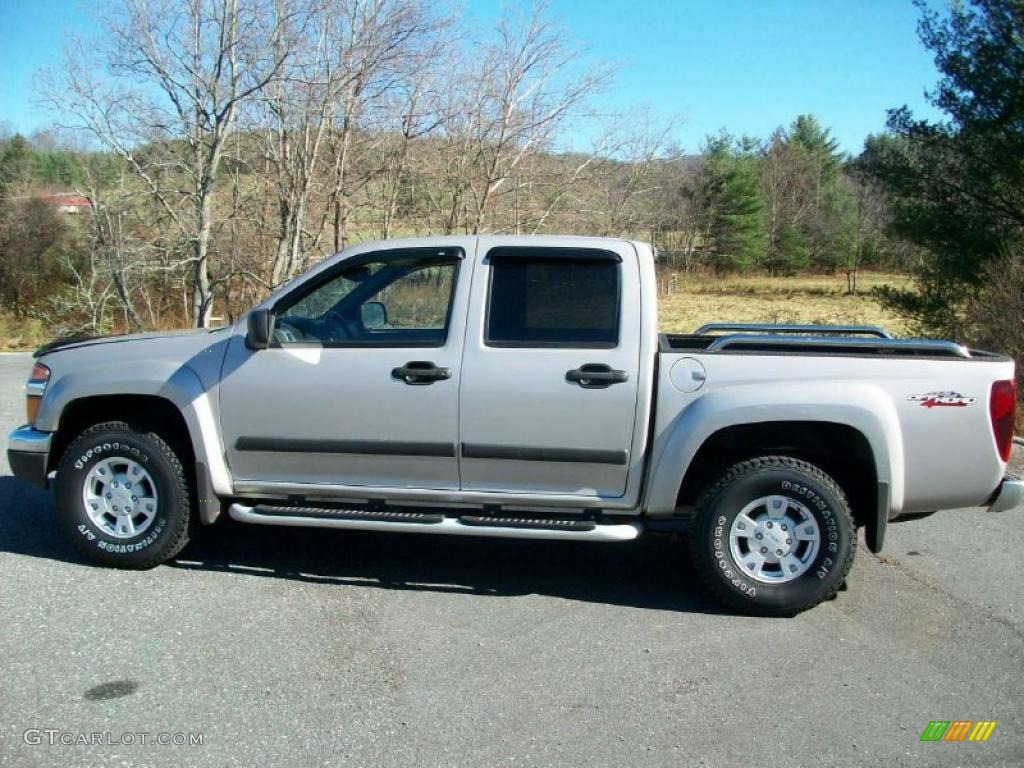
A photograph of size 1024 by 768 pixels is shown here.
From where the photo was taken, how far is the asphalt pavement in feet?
11.3

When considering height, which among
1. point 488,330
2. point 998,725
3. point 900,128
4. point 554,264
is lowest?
point 998,725

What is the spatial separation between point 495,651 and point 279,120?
46.5ft

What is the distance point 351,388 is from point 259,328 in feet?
1.93

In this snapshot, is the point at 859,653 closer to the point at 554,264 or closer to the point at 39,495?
the point at 554,264

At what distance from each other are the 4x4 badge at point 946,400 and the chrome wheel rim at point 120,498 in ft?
13.6

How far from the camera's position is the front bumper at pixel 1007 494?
15.4ft

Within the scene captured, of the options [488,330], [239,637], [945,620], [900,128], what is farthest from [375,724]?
[900,128]

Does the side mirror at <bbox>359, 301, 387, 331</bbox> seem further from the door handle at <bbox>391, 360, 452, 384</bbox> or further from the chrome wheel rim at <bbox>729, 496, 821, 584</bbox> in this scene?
the chrome wheel rim at <bbox>729, 496, 821, 584</bbox>

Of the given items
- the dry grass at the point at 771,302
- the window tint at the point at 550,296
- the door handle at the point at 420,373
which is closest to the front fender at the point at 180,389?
the door handle at the point at 420,373

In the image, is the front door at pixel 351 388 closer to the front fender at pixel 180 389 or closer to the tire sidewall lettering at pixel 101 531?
the front fender at pixel 180 389

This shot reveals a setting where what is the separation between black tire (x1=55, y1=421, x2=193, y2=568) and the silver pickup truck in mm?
12

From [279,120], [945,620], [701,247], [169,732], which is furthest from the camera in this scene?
[701,247]

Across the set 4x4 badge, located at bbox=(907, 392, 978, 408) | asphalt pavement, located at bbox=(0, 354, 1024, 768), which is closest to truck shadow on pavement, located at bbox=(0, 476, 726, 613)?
asphalt pavement, located at bbox=(0, 354, 1024, 768)

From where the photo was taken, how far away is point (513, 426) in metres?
4.78
